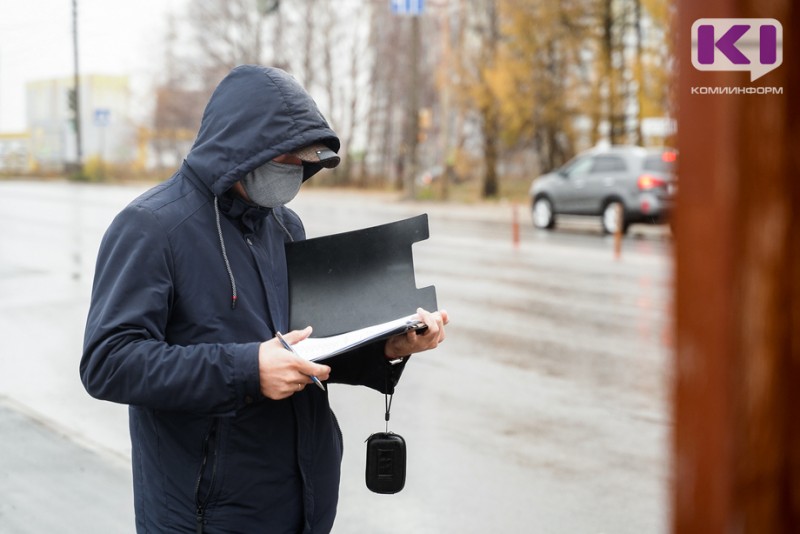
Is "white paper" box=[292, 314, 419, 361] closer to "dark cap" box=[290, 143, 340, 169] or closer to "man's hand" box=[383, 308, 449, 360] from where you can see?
"man's hand" box=[383, 308, 449, 360]

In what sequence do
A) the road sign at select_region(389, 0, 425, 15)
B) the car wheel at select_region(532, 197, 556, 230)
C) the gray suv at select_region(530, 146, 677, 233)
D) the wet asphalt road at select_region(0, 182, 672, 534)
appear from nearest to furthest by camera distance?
the wet asphalt road at select_region(0, 182, 672, 534)
the gray suv at select_region(530, 146, 677, 233)
the car wheel at select_region(532, 197, 556, 230)
the road sign at select_region(389, 0, 425, 15)

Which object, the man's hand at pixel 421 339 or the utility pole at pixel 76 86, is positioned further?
the utility pole at pixel 76 86

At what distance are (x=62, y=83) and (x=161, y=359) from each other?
3508 inches

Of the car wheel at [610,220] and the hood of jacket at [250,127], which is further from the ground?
the hood of jacket at [250,127]

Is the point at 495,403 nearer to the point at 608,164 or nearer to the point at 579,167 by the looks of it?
the point at 608,164

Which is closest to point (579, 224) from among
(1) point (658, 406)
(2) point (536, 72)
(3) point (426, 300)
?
(2) point (536, 72)

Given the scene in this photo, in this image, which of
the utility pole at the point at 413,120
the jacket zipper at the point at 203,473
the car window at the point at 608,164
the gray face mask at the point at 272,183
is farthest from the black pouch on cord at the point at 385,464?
the utility pole at the point at 413,120

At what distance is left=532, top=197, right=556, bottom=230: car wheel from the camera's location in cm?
2139

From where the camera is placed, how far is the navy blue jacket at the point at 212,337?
2066mm

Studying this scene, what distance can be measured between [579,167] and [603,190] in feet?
4.05

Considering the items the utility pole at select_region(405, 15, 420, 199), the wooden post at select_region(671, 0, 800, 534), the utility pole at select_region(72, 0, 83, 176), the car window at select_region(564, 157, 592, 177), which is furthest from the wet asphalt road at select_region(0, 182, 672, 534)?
the utility pole at select_region(72, 0, 83, 176)

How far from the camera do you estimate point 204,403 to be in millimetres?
2074

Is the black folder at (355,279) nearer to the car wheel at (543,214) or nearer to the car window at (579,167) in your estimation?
the car window at (579,167)

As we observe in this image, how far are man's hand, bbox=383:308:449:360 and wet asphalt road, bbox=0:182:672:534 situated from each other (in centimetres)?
70
